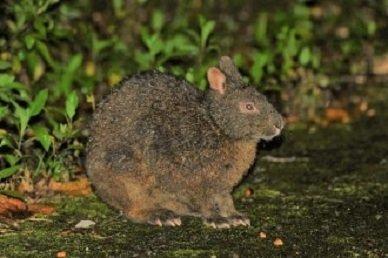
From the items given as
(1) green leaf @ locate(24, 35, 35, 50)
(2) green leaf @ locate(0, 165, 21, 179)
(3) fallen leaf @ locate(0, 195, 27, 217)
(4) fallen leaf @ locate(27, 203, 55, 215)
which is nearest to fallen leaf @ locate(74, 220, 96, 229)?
(4) fallen leaf @ locate(27, 203, 55, 215)

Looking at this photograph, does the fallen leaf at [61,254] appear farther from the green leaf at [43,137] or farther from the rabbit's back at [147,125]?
the green leaf at [43,137]

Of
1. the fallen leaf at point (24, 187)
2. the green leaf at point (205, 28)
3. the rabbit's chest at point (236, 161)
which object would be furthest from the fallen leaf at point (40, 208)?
the green leaf at point (205, 28)

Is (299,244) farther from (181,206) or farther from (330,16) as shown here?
(330,16)

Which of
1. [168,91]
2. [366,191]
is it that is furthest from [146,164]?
[366,191]

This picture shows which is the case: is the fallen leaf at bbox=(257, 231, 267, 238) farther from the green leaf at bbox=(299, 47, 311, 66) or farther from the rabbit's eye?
the green leaf at bbox=(299, 47, 311, 66)

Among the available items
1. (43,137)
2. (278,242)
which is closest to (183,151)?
(278,242)

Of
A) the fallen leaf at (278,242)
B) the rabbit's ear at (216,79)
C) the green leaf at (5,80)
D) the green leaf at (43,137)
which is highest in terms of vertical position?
the rabbit's ear at (216,79)
